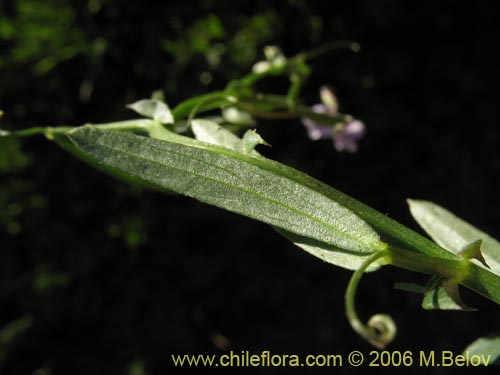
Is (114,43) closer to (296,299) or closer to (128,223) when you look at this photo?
(128,223)

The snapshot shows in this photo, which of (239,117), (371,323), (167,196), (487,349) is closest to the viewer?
(371,323)

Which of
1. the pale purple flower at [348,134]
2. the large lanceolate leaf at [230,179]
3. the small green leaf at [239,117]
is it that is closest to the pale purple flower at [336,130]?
the pale purple flower at [348,134]

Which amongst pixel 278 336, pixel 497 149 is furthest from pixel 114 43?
pixel 497 149

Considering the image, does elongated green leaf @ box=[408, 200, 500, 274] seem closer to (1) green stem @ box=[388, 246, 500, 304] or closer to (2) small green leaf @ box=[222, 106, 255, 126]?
(1) green stem @ box=[388, 246, 500, 304]

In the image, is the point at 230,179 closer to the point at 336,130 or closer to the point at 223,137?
the point at 223,137

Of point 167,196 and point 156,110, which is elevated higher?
point 156,110

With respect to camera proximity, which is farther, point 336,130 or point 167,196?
point 167,196

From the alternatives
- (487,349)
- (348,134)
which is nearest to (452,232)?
(487,349)

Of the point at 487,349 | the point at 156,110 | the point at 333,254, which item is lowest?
the point at 487,349
